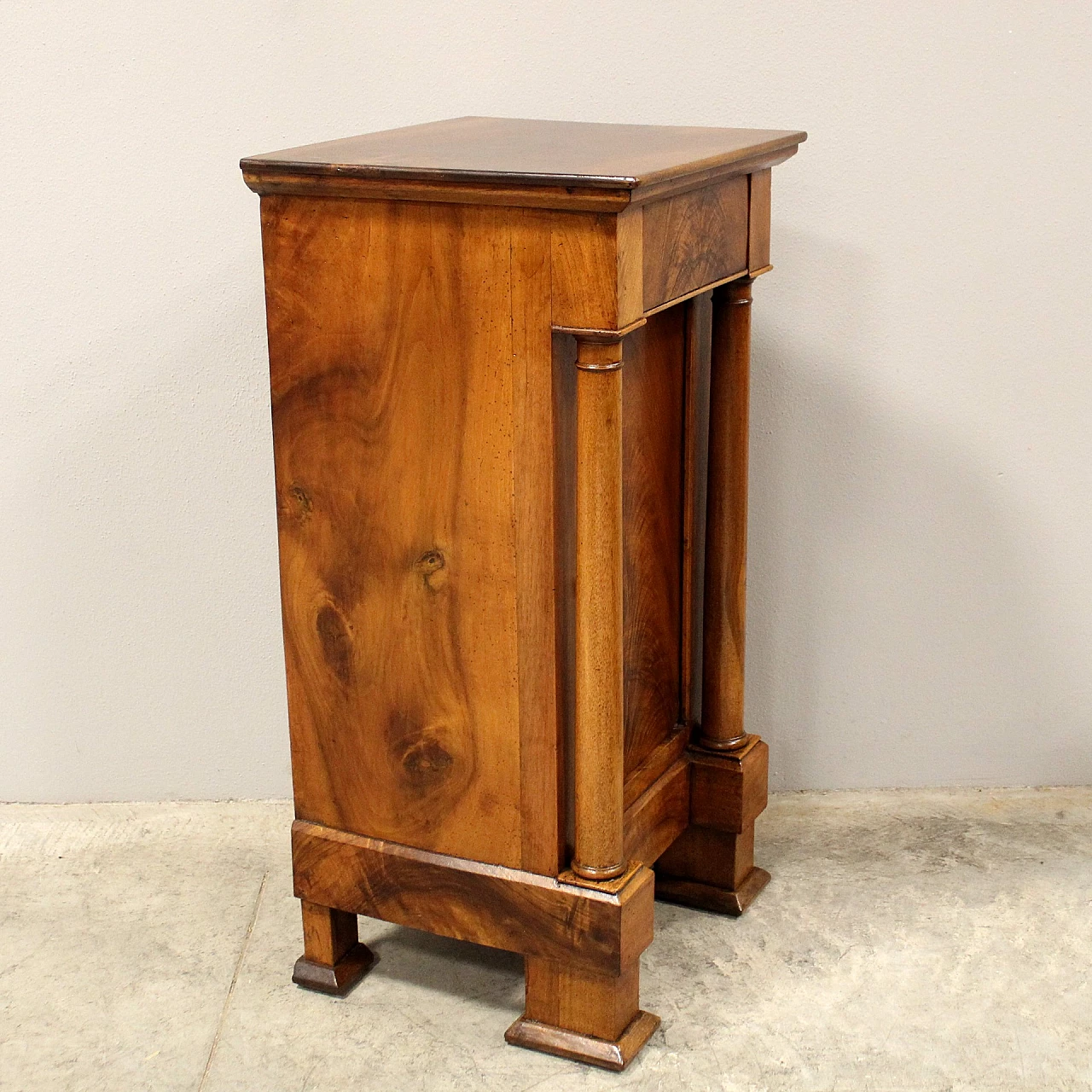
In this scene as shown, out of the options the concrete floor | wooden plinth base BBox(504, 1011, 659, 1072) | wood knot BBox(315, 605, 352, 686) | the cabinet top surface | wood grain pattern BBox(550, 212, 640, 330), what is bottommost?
the concrete floor

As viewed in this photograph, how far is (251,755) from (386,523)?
2.98 ft

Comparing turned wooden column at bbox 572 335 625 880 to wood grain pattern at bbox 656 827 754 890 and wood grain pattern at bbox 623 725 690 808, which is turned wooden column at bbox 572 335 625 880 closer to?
wood grain pattern at bbox 623 725 690 808

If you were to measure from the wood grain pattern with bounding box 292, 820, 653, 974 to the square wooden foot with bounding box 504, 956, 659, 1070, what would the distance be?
1.3 inches

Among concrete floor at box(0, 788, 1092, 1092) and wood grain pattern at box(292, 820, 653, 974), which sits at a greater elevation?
wood grain pattern at box(292, 820, 653, 974)

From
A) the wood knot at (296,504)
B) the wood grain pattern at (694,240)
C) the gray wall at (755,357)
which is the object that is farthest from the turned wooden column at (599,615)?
the gray wall at (755,357)

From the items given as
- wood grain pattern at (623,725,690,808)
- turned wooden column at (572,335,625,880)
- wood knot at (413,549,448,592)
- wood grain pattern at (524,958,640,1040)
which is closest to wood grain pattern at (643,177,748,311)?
turned wooden column at (572,335,625,880)

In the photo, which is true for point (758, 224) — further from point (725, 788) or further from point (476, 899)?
point (476, 899)

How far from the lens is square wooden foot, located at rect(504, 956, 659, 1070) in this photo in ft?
Result: 5.88

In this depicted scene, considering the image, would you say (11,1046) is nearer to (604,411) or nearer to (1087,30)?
(604,411)

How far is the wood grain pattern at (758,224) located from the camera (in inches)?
73.9

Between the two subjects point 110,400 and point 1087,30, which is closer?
point 1087,30

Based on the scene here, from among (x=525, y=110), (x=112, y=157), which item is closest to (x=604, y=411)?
(x=525, y=110)

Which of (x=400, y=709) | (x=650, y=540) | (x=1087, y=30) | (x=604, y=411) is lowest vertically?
(x=400, y=709)

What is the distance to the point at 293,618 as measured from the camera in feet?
6.04
